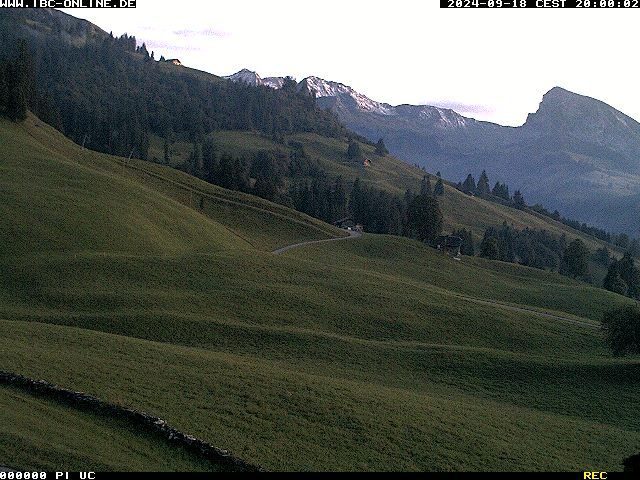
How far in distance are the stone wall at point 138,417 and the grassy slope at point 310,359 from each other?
1.10 metres

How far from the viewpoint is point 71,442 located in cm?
2245

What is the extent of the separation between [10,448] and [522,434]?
26402 mm

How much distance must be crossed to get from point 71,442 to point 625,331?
160 ft

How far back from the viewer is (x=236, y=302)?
191 ft

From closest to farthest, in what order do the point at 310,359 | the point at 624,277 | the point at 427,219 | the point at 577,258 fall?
the point at 310,359 < the point at 427,219 < the point at 577,258 < the point at 624,277

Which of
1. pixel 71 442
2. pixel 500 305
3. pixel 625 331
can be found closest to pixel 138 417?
pixel 71 442

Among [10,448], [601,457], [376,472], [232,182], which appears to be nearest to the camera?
[10,448]

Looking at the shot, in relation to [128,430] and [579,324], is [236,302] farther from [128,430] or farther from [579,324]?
[579,324]

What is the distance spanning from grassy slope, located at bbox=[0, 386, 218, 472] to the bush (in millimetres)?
43777

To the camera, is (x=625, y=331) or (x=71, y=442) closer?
(x=71, y=442)

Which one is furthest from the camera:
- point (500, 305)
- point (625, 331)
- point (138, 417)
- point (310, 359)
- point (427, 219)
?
point (427, 219)

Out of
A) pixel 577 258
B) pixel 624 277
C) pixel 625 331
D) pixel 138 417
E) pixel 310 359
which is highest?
pixel 625 331

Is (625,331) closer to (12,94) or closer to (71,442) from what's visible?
(71,442)

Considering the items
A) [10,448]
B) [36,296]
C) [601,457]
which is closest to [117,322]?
[36,296]
